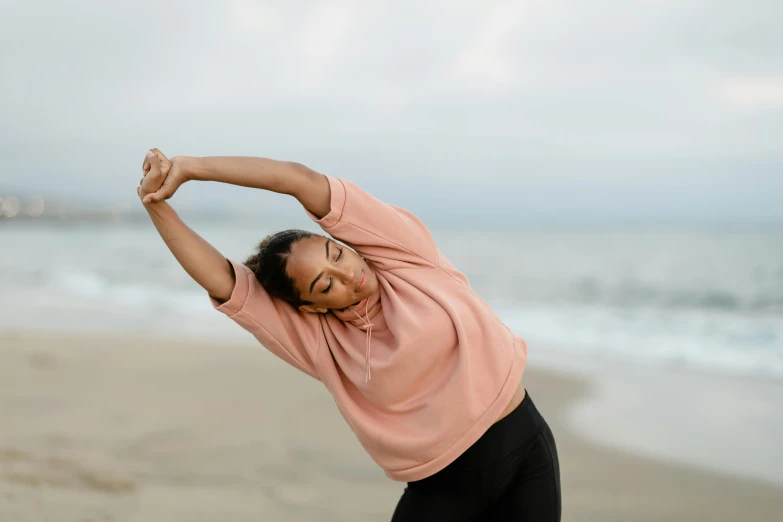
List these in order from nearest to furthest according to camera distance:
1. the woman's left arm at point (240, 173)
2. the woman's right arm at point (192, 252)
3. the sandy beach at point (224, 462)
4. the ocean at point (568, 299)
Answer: the woman's left arm at point (240, 173)
the woman's right arm at point (192, 252)
the sandy beach at point (224, 462)
the ocean at point (568, 299)

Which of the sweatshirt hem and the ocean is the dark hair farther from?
the ocean

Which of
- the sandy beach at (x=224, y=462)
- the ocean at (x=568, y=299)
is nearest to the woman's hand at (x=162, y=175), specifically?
the sandy beach at (x=224, y=462)

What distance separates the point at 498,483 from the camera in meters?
1.97

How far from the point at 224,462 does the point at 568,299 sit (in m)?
12.0

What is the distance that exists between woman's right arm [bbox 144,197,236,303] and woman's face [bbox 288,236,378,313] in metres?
0.22

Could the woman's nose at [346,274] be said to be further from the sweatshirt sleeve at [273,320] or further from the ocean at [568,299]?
the ocean at [568,299]

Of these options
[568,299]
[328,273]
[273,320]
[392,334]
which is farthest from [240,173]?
[568,299]

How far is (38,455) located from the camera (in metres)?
4.16

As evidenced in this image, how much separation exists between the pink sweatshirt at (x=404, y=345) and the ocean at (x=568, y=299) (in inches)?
250

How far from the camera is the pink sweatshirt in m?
1.86

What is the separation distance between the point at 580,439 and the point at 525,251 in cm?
2527

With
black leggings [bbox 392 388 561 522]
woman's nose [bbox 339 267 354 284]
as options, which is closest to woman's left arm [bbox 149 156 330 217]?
woman's nose [bbox 339 267 354 284]

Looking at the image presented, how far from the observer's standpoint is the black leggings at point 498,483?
1.95m

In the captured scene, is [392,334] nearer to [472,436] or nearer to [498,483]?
[472,436]
